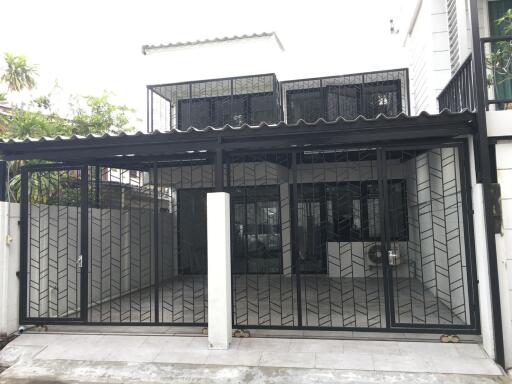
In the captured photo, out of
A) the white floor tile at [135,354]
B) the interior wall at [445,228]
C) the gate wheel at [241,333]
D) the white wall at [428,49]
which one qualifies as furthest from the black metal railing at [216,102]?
the white floor tile at [135,354]

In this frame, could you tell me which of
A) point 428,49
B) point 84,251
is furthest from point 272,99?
point 84,251

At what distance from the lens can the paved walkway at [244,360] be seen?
4523 millimetres

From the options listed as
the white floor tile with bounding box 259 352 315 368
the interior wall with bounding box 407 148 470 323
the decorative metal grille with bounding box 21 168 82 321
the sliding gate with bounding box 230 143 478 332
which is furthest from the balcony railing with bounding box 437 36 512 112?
the decorative metal grille with bounding box 21 168 82 321

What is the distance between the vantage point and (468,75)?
206 inches

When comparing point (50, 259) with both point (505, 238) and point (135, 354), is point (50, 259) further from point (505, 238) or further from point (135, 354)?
point (505, 238)

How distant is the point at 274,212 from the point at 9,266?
6.64 metres

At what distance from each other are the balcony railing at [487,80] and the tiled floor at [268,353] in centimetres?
307

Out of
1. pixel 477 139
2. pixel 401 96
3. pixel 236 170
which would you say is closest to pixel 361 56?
pixel 401 96

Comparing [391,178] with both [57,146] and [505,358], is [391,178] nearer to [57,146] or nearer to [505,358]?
[505,358]

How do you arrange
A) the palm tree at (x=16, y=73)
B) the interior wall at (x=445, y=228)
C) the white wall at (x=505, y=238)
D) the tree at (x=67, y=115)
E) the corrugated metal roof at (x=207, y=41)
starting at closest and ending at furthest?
the white wall at (x=505, y=238) < the interior wall at (x=445, y=228) < the tree at (x=67, y=115) < the corrugated metal roof at (x=207, y=41) < the palm tree at (x=16, y=73)

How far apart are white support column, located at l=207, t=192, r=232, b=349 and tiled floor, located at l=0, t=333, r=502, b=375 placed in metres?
0.22

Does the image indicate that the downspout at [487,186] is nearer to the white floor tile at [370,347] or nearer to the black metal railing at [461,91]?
the black metal railing at [461,91]

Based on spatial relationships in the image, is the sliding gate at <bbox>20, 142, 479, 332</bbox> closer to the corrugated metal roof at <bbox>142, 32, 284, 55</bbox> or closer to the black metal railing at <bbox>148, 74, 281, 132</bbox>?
the black metal railing at <bbox>148, 74, 281, 132</bbox>

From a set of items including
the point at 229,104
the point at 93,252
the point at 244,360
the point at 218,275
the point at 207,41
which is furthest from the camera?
the point at 229,104
